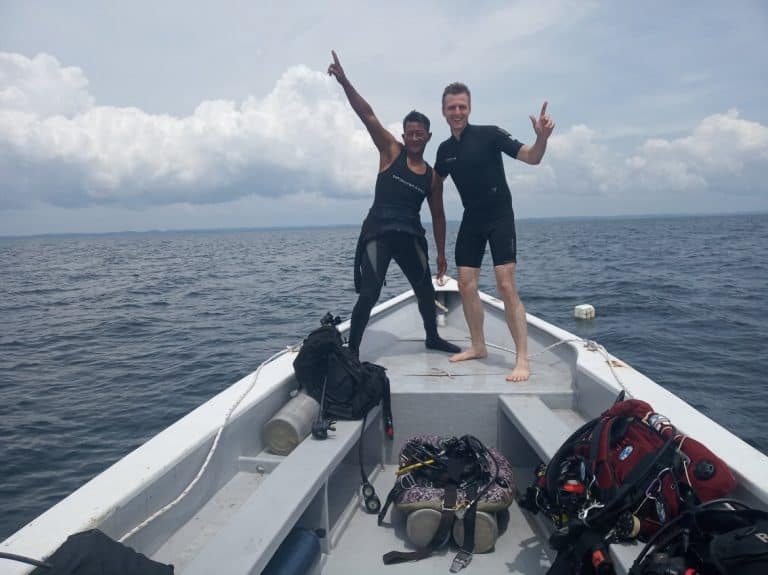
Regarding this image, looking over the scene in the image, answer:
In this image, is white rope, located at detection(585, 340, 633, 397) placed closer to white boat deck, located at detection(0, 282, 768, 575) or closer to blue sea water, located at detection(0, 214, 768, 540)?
white boat deck, located at detection(0, 282, 768, 575)

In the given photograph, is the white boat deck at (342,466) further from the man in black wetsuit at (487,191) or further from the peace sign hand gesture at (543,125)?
the peace sign hand gesture at (543,125)

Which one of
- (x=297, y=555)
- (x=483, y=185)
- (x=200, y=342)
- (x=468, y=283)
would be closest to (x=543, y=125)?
(x=483, y=185)

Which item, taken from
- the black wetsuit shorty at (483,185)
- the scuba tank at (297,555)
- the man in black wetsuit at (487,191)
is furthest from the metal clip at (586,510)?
the black wetsuit shorty at (483,185)

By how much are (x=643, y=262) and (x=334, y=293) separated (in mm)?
15897

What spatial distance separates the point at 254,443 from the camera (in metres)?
2.66

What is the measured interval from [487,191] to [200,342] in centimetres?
847

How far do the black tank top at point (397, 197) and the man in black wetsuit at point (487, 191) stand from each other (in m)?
0.26

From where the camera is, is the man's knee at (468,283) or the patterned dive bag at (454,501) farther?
the man's knee at (468,283)

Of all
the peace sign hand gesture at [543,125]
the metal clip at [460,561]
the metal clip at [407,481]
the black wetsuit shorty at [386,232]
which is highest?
the peace sign hand gesture at [543,125]

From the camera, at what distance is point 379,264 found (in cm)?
363

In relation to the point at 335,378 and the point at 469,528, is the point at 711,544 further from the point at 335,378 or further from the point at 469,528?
the point at 335,378

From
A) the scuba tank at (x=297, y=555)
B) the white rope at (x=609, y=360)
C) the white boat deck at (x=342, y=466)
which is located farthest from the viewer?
the white rope at (x=609, y=360)

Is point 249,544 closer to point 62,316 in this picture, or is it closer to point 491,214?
point 491,214

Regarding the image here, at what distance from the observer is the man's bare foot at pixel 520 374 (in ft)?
10.9
